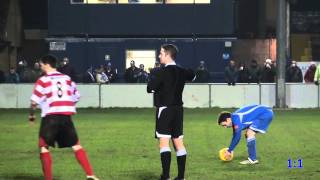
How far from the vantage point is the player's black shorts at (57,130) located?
9.86m

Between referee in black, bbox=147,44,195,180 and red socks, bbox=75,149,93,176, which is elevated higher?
referee in black, bbox=147,44,195,180

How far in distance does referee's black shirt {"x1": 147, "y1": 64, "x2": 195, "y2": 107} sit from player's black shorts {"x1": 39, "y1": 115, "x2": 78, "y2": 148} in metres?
1.23

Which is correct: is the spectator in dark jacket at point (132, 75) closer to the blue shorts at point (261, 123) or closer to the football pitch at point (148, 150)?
the football pitch at point (148, 150)

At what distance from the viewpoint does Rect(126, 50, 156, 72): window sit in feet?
123

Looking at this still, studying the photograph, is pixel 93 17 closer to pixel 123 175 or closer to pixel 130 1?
pixel 130 1

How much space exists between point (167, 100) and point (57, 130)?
5.26 ft

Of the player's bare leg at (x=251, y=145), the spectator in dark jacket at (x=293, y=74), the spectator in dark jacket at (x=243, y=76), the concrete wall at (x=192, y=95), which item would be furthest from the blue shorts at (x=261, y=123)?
the spectator in dark jacket at (x=293, y=74)

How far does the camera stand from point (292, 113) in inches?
1047

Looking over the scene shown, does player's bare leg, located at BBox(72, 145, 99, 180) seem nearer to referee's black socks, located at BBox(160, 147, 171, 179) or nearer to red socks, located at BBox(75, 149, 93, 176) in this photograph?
red socks, located at BBox(75, 149, 93, 176)

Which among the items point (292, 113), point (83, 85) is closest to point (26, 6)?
point (83, 85)

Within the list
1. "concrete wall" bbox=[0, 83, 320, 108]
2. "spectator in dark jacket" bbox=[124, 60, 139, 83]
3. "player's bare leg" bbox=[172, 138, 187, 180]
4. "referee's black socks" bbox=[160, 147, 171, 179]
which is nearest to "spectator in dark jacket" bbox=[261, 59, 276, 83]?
"concrete wall" bbox=[0, 83, 320, 108]

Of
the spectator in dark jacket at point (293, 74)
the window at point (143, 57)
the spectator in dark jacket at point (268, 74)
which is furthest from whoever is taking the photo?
the window at point (143, 57)

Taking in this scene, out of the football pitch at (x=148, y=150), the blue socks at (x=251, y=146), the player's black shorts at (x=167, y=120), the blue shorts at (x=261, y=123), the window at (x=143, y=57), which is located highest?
the window at (x=143, y=57)

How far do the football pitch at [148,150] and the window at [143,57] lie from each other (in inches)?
529
